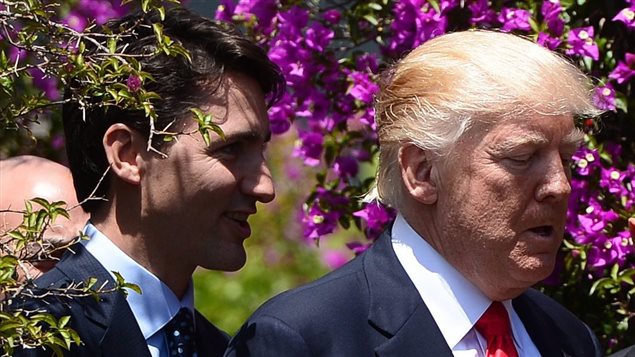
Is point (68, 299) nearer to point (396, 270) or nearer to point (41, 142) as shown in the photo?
point (396, 270)

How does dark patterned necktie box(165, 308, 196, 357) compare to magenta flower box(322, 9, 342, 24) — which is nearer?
dark patterned necktie box(165, 308, 196, 357)

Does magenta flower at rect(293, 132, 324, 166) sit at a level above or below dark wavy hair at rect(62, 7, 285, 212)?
below

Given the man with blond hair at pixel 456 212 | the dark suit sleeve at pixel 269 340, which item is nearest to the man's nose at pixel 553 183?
the man with blond hair at pixel 456 212

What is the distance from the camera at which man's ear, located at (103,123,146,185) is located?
3.22 metres

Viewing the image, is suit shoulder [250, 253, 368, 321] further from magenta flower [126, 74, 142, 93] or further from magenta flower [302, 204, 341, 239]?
magenta flower [302, 204, 341, 239]

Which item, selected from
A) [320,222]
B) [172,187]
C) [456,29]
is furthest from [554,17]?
[172,187]

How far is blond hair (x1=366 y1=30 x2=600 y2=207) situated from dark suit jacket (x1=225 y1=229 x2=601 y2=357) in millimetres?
183

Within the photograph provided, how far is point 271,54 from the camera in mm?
3943

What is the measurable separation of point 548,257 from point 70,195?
1410 millimetres

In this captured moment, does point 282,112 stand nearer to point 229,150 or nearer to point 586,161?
point 229,150

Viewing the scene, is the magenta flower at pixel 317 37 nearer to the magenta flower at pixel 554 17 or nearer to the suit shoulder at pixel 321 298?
the magenta flower at pixel 554 17

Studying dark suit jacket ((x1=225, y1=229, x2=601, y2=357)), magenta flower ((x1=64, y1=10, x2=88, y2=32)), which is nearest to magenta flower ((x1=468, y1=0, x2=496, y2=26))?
dark suit jacket ((x1=225, y1=229, x2=601, y2=357))

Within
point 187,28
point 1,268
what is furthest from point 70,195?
point 1,268

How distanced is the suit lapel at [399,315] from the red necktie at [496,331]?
0.34ft
